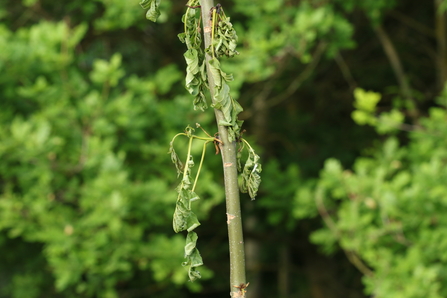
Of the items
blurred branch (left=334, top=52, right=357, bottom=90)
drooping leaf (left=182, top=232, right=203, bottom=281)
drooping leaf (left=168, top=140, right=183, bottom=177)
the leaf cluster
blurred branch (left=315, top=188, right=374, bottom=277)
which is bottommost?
drooping leaf (left=182, top=232, right=203, bottom=281)

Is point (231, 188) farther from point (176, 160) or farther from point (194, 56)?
point (194, 56)

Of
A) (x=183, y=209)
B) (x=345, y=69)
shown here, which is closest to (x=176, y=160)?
(x=183, y=209)

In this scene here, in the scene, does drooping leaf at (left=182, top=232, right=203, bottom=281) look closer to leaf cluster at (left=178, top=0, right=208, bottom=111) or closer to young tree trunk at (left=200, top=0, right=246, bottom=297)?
young tree trunk at (left=200, top=0, right=246, bottom=297)

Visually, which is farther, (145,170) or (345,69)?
(345,69)

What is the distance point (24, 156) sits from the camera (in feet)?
12.0

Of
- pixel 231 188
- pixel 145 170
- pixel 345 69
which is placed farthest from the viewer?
pixel 345 69

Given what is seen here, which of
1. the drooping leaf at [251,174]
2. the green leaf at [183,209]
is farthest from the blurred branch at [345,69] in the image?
the green leaf at [183,209]

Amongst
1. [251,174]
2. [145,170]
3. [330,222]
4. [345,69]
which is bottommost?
[251,174]

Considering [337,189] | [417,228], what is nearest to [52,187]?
[337,189]

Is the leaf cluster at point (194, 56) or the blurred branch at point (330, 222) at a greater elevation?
the blurred branch at point (330, 222)

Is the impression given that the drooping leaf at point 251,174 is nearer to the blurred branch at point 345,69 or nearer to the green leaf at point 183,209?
the green leaf at point 183,209

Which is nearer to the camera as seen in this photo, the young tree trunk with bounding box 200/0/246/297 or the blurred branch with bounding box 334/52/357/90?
the young tree trunk with bounding box 200/0/246/297

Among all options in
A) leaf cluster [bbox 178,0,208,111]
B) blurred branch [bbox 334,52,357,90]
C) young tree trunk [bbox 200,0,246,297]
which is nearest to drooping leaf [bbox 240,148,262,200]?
young tree trunk [bbox 200,0,246,297]

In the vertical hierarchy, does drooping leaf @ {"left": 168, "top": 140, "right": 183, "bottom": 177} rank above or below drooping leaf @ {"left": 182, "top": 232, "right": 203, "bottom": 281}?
above
